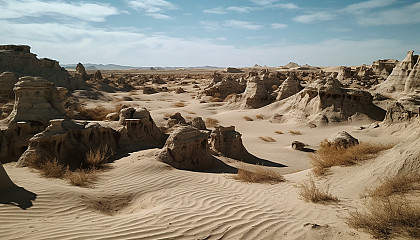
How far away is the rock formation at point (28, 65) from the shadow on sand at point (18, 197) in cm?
2016

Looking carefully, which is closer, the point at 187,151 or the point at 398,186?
the point at 398,186

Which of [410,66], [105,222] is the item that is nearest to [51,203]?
[105,222]

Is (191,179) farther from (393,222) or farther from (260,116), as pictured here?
(260,116)

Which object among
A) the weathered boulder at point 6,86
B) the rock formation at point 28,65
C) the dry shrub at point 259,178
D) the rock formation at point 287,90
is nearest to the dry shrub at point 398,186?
the dry shrub at point 259,178

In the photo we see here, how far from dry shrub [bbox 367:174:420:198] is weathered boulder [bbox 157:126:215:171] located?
18.8 feet

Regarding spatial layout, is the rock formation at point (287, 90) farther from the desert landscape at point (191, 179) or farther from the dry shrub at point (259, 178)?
the dry shrub at point (259, 178)

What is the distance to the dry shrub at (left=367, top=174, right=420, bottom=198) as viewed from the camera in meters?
4.98

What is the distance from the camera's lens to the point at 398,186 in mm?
5082

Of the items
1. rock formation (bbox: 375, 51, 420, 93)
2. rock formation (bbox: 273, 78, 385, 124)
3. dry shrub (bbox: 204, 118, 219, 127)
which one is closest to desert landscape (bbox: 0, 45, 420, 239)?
rock formation (bbox: 273, 78, 385, 124)

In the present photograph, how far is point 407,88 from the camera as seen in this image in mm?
19094

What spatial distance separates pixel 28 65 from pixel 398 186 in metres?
28.1

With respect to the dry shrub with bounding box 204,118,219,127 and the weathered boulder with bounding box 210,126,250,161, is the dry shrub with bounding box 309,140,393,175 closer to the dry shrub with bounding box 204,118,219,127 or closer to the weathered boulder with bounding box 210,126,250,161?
the weathered boulder with bounding box 210,126,250,161

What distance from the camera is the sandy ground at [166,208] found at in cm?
450

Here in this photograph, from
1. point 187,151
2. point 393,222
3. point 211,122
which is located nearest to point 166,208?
point 393,222
